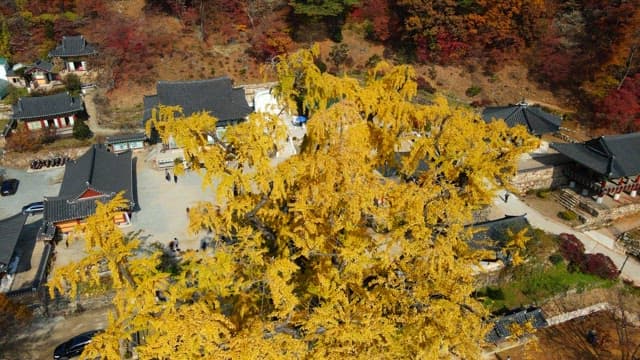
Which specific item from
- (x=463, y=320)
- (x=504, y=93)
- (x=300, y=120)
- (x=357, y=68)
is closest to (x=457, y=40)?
(x=504, y=93)

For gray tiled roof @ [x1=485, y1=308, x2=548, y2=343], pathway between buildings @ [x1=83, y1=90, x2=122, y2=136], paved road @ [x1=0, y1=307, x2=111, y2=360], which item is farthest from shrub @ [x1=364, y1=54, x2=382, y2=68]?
paved road @ [x1=0, y1=307, x2=111, y2=360]

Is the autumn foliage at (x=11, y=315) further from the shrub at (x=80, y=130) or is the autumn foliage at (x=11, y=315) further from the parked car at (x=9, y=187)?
the shrub at (x=80, y=130)

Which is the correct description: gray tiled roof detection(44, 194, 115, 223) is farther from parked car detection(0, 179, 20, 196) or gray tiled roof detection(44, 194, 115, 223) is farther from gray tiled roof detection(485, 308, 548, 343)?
gray tiled roof detection(485, 308, 548, 343)

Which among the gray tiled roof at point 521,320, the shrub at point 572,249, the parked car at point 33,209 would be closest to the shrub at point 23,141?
the parked car at point 33,209

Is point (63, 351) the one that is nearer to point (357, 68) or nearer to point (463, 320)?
point (463, 320)

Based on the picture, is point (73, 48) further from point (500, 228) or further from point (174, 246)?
point (500, 228)
